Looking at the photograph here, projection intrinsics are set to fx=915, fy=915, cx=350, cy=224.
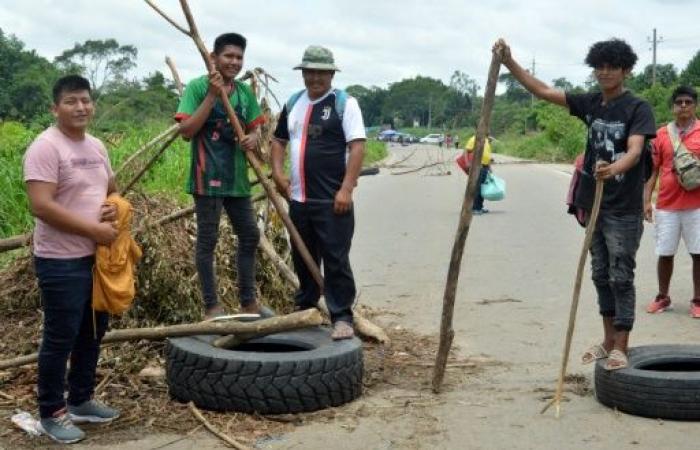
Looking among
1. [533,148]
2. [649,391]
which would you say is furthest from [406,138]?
[649,391]

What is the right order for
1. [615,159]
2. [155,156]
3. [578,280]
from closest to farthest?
[578,280] → [615,159] → [155,156]

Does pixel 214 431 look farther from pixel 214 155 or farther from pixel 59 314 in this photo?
pixel 214 155

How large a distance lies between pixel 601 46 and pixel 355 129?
157 centimetres

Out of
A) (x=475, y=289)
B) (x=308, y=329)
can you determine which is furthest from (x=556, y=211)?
(x=308, y=329)

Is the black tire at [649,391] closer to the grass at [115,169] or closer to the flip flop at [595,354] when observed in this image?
the flip flop at [595,354]

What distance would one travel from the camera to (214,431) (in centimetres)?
477

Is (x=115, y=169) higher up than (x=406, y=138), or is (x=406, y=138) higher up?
(x=406, y=138)

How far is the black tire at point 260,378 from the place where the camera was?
5039 mm

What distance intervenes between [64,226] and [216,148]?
1.61m

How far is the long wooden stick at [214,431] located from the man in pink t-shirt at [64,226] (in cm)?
62

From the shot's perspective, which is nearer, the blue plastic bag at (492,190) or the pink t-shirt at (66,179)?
the pink t-shirt at (66,179)

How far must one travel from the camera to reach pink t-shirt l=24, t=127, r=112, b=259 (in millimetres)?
4438

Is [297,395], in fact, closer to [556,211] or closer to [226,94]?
[226,94]

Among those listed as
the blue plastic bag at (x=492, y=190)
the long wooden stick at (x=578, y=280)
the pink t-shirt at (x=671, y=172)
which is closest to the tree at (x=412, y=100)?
the blue plastic bag at (x=492, y=190)
